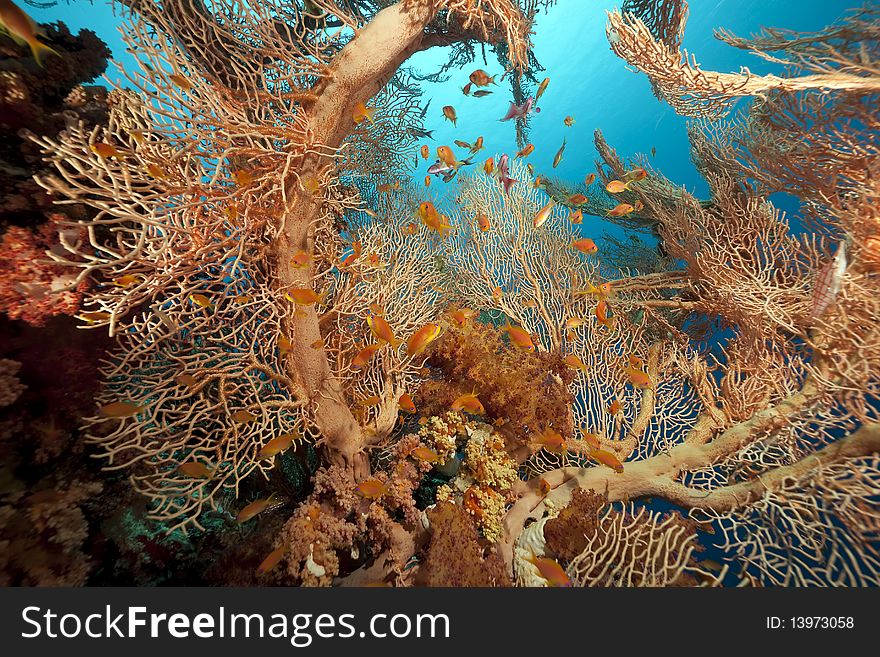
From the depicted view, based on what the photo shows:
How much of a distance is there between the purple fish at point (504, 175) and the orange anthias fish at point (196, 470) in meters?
5.45

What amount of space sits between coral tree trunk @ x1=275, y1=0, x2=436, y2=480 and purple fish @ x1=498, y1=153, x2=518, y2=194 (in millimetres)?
2442

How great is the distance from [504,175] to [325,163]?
3515 mm

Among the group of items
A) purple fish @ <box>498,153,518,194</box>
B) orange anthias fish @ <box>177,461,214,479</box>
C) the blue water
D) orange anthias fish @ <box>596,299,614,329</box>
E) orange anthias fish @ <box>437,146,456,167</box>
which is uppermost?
the blue water

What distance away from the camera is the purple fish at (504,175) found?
546 cm

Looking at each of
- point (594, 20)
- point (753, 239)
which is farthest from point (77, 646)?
point (594, 20)

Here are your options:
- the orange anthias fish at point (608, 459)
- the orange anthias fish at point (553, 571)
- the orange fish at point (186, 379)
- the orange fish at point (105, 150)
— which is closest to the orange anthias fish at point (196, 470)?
the orange fish at point (186, 379)

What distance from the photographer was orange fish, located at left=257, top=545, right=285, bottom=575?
2484mm

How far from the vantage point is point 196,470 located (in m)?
2.50

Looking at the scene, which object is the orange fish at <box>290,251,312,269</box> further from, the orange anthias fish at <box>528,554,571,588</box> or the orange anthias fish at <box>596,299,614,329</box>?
the orange anthias fish at <box>596,299,614,329</box>

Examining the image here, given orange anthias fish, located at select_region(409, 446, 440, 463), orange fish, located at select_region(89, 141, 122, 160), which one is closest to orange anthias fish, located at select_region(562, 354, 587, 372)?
orange anthias fish, located at select_region(409, 446, 440, 463)

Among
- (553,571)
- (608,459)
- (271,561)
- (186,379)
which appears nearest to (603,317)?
(608,459)

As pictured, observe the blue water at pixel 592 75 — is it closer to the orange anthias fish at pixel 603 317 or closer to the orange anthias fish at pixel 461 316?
the orange anthias fish at pixel 603 317

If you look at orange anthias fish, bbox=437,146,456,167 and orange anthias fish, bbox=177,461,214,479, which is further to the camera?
orange anthias fish, bbox=437,146,456,167

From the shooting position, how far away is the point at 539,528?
125 inches
